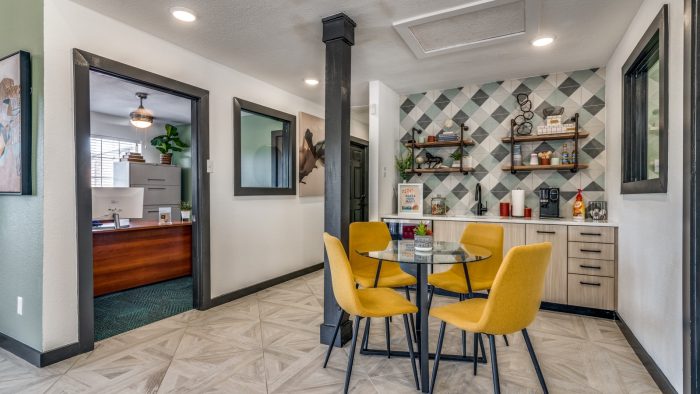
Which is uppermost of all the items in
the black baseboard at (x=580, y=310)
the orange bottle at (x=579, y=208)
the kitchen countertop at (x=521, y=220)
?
the orange bottle at (x=579, y=208)

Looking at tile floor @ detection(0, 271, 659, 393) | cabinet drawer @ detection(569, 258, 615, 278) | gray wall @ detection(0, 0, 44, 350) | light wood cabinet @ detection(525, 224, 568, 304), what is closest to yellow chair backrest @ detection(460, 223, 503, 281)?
tile floor @ detection(0, 271, 659, 393)

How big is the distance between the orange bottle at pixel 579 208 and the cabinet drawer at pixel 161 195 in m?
6.50

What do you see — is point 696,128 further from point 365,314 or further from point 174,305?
point 174,305

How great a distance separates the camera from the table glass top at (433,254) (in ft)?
6.85

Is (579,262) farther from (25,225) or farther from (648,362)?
(25,225)

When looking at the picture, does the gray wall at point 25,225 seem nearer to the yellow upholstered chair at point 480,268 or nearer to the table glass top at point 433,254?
the table glass top at point 433,254

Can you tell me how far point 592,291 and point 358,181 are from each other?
4.00 meters

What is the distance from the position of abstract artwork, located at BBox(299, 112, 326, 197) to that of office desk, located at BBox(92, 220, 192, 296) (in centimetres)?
170

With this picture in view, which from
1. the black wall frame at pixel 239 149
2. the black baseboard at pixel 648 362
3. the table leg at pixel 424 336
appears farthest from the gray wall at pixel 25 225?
the black baseboard at pixel 648 362

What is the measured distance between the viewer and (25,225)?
8.25 ft

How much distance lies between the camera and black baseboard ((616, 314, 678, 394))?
2.04 meters

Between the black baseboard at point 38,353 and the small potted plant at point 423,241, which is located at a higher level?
the small potted plant at point 423,241

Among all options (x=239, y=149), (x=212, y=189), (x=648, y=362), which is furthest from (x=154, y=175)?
(x=648, y=362)

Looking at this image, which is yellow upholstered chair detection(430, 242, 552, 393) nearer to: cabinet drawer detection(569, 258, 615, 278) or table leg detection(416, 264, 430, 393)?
table leg detection(416, 264, 430, 393)
